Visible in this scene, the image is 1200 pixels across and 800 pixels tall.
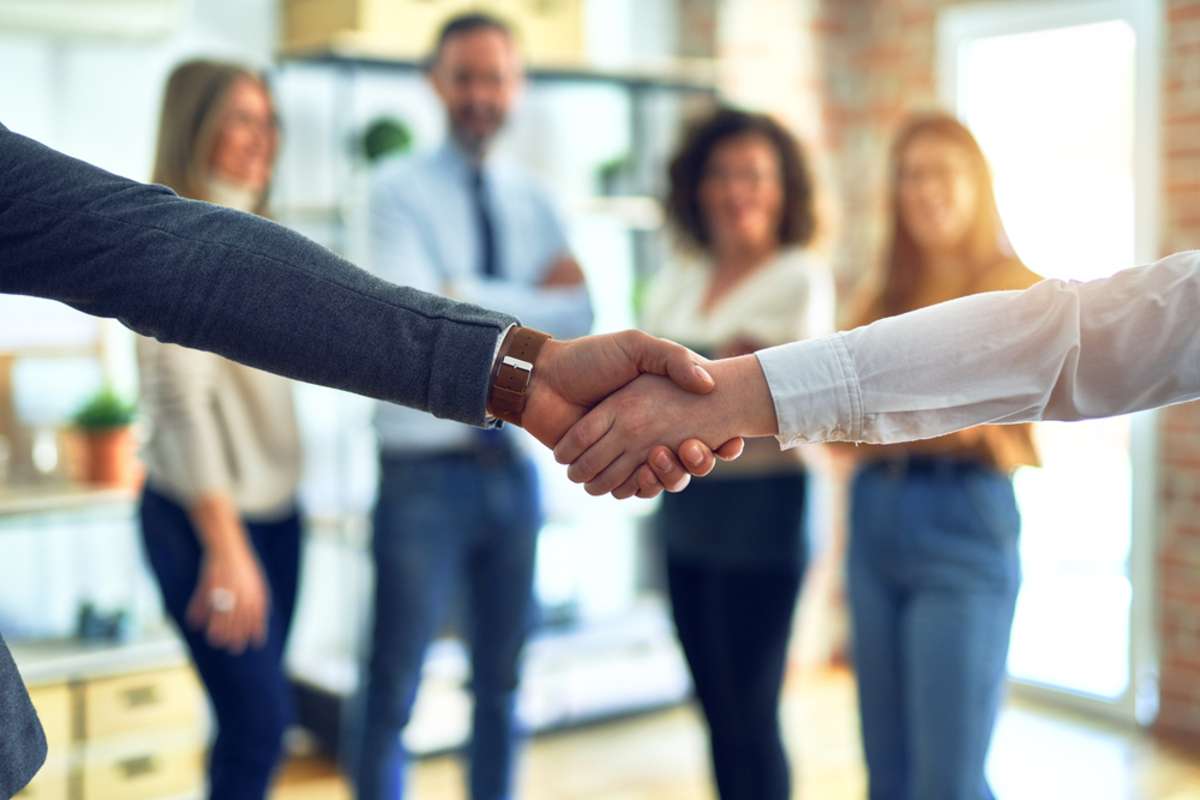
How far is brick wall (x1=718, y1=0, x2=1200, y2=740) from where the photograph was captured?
11.8 feet

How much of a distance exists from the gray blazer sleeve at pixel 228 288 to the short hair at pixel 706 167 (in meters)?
1.33

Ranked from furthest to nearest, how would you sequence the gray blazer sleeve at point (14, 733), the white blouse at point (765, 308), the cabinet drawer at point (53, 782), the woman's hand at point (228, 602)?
the cabinet drawer at point (53, 782) < the white blouse at point (765, 308) < the woman's hand at point (228, 602) < the gray blazer sleeve at point (14, 733)

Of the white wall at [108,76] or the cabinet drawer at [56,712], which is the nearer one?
the cabinet drawer at [56,712]

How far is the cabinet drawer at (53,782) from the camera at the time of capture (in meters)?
2.84

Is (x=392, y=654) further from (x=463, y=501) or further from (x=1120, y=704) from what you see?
(x=1120, y=704)

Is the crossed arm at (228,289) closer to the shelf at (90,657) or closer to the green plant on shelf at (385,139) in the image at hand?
the shelf at (90,657)

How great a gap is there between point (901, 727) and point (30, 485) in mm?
2081

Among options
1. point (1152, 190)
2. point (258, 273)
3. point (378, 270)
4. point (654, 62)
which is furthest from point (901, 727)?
point (654, 62)

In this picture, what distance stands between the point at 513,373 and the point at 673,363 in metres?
0.23

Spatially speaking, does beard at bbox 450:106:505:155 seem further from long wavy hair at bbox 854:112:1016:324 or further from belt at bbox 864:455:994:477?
belt at bbox 864:455:994:477

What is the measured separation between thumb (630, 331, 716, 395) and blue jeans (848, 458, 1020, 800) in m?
0.70

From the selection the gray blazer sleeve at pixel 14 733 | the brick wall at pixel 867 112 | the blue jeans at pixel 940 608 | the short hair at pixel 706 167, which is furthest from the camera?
the brick wall at pixel 867 112

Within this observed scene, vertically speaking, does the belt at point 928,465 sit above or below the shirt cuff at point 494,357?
below

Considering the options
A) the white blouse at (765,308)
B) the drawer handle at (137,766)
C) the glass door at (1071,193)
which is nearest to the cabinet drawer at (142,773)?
the drawer handle at (137,766)
